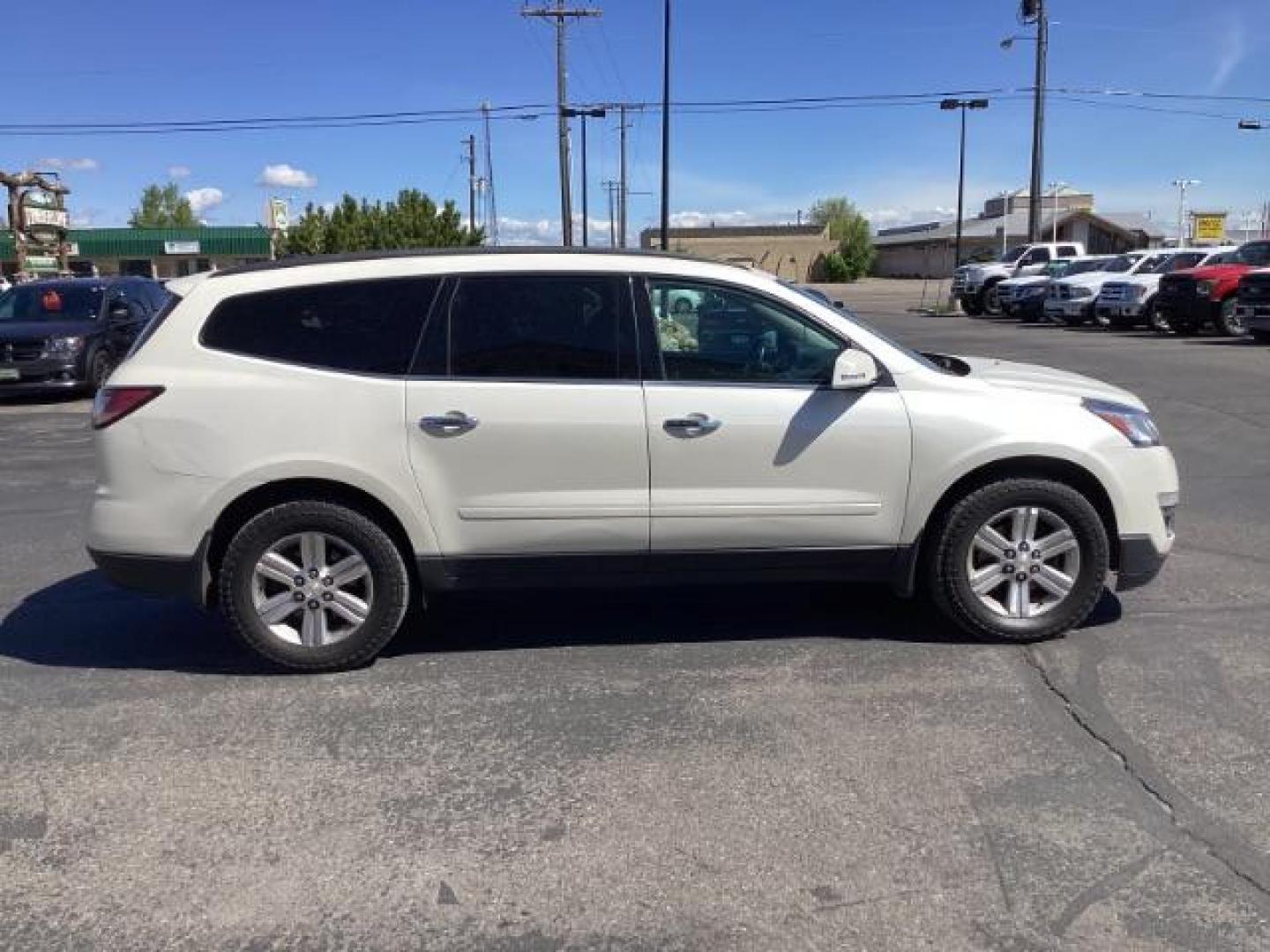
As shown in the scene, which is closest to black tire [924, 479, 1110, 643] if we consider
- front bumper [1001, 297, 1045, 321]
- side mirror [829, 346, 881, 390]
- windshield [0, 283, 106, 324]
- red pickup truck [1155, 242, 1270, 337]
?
side mirror [829, 346, 881, 390]

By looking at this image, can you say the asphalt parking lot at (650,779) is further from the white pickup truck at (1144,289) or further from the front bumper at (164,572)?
the white pickup truck at (1144,289)

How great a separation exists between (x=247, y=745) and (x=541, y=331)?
2007mm

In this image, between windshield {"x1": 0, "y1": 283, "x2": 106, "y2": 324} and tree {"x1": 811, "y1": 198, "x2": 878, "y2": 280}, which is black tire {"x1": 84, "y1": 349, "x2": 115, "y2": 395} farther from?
tree {"x1": 811, "y1": 198, "x2": 878, "y2": 280}

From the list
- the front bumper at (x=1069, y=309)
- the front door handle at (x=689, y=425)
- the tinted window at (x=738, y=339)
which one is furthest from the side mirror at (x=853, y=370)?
the front bumper at (x=1069, y=309)

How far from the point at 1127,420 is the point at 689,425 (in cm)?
200

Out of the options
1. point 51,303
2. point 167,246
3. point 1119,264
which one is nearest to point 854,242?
point 167,246

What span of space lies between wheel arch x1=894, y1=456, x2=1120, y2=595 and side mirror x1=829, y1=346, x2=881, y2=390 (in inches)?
25.0

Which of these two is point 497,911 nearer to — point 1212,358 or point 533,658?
point 533,658

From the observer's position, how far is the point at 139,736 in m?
4.11

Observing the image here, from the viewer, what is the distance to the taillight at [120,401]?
4.53 metres

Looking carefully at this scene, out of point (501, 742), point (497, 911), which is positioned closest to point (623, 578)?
point (501, 742)

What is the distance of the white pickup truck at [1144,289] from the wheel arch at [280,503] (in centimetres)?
2434

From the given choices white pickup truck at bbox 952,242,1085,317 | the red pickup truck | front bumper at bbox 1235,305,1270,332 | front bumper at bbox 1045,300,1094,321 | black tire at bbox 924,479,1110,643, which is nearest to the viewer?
black tire at bbox 924,479,1110,643

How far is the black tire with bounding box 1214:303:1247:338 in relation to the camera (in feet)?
74.5
